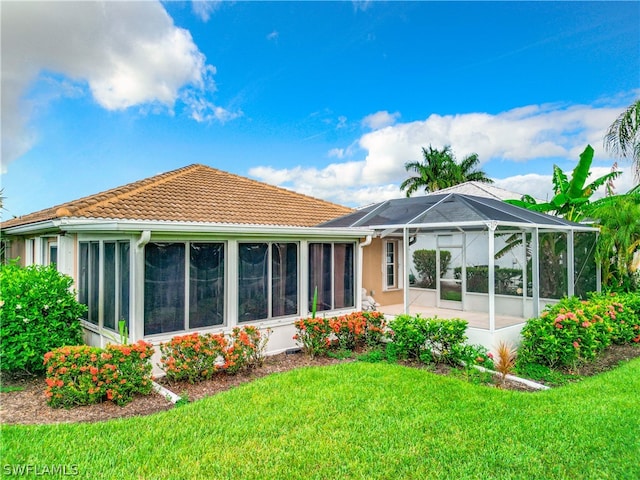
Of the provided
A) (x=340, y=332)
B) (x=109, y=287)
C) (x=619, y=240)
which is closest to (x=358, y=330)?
(x=340, y=332)

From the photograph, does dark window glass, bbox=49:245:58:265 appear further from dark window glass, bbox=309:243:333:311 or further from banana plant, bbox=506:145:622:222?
banana plant, bbox=506:145:622:222

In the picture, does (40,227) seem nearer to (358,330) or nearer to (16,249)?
(16,249)

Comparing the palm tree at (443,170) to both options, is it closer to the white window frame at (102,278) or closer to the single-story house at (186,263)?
the single-story house at (186,263)

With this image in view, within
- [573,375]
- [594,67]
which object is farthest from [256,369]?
[594,67]

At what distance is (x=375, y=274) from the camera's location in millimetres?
15227

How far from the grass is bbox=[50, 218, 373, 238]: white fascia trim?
331 cm

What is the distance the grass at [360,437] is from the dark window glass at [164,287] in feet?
7.63

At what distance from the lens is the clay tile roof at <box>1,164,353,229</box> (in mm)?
11359

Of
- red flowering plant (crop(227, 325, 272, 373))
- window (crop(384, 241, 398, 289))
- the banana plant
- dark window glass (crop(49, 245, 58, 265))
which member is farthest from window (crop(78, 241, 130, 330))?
the banana plant

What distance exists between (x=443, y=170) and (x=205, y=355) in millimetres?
37079

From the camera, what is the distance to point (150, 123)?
18.2 m

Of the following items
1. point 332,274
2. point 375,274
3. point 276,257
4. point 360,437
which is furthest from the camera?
point 375,274

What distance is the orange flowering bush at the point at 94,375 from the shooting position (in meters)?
6.53

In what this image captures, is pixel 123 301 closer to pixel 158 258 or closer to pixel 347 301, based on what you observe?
pixel 158 258
